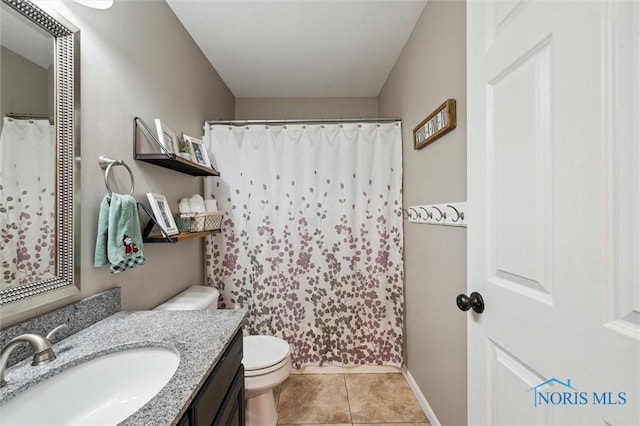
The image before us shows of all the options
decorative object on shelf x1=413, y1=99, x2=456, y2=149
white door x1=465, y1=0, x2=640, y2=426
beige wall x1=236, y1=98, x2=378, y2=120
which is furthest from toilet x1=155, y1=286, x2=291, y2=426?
beige wall x1=236, y1=98, x2=378, y2=120

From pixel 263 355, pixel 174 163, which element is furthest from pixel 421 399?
pixel 174 163

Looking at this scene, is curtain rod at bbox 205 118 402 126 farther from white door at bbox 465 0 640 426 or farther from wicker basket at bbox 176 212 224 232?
white door at bbox 465 0 640 426

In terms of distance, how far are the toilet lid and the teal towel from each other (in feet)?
2.69

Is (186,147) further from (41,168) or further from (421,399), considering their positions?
(421,399)

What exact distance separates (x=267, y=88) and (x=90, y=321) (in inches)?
92.1

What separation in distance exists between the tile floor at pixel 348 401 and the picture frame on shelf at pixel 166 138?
67.8 inches

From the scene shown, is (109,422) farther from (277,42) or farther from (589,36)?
(277,42)

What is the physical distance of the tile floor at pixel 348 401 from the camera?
65.2 inches

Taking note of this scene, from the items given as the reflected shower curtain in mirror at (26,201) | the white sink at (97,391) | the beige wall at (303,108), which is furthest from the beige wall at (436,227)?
the reflected shower curtain in mirror at (26,201)

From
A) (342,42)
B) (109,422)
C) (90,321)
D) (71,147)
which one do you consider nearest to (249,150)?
(342,42)

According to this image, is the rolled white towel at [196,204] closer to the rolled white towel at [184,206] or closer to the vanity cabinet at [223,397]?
the rolled white towel at [184,206]

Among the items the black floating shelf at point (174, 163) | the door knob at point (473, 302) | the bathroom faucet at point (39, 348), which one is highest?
the black floating shelf at point (174, 163)

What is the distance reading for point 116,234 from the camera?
1.08m

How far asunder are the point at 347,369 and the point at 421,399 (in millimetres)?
575
